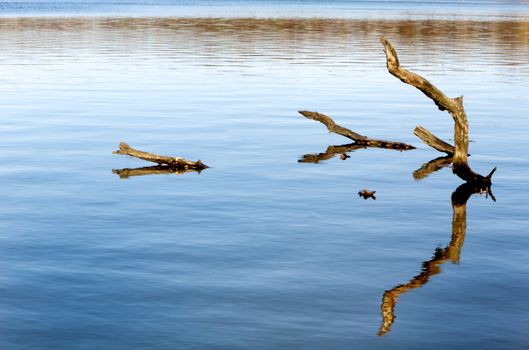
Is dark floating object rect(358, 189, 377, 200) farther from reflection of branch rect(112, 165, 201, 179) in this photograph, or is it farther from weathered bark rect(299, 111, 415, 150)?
weathered bark rect(299, 111, 415, 150)

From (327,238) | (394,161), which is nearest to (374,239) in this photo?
(327,238)

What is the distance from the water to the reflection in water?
0.37 feet

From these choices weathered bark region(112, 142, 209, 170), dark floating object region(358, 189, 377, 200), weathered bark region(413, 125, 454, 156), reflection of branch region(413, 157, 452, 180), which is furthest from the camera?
weathered bark region(413, 125, 454, 156)

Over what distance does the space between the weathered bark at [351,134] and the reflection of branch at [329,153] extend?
264 millimetres

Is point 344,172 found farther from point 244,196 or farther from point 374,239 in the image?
point 374,239

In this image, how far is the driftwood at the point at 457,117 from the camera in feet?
83.6

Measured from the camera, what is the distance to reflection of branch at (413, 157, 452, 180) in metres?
28.5

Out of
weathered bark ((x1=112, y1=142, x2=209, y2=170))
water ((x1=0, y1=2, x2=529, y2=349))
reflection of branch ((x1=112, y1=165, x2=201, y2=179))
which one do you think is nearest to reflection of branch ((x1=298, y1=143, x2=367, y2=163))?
water ((x1=0, y1=2, x2=529, y2=349))

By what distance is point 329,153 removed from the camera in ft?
106

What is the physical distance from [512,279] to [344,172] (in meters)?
11.6

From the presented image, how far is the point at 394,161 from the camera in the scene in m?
31.0

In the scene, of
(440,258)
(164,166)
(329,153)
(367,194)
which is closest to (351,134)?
(329,153)

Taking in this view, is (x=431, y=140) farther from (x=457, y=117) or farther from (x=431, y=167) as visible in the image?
(x=457, y=117)

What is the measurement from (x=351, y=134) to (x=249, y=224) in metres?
12.2
